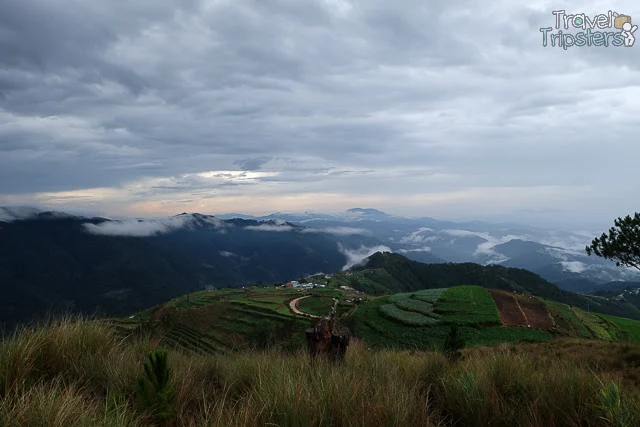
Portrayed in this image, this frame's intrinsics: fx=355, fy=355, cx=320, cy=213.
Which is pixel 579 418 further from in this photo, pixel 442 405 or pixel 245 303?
pixel 245 303

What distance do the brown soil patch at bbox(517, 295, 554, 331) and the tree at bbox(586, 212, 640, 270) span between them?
28.9 m

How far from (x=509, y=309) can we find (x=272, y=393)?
2362 inches

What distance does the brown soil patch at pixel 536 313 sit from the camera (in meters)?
46.3

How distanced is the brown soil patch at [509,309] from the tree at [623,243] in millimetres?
29287

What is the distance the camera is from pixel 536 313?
5256 cm

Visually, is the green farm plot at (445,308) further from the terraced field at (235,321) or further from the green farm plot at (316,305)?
the green farm plot at (316,305)

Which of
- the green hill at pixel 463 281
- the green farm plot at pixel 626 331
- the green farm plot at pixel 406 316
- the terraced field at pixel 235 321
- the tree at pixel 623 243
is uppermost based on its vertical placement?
the tree at pixel 623 243

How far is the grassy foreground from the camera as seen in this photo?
3.16m

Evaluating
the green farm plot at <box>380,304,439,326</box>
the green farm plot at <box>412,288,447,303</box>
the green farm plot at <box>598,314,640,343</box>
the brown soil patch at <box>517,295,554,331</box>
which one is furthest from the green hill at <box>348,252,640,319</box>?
the green farm plot at <box>598,314,640,343</box>

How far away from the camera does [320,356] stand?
20.0ft

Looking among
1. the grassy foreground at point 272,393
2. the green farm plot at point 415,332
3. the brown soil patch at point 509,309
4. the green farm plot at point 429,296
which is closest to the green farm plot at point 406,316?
the green farm plot at point 415,332

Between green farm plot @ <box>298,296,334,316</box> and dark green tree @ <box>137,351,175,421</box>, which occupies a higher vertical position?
dark green tree @ <box>137,351,175,421</box>

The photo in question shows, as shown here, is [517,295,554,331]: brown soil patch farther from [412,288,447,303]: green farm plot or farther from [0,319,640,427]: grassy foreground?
[0,319,640,427]: grassy foreground

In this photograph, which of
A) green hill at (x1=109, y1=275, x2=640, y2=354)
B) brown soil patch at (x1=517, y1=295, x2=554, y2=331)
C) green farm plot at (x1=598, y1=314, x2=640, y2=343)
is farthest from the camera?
green farm plot at (x1=598, y1=314, x2=640, y2=343)
